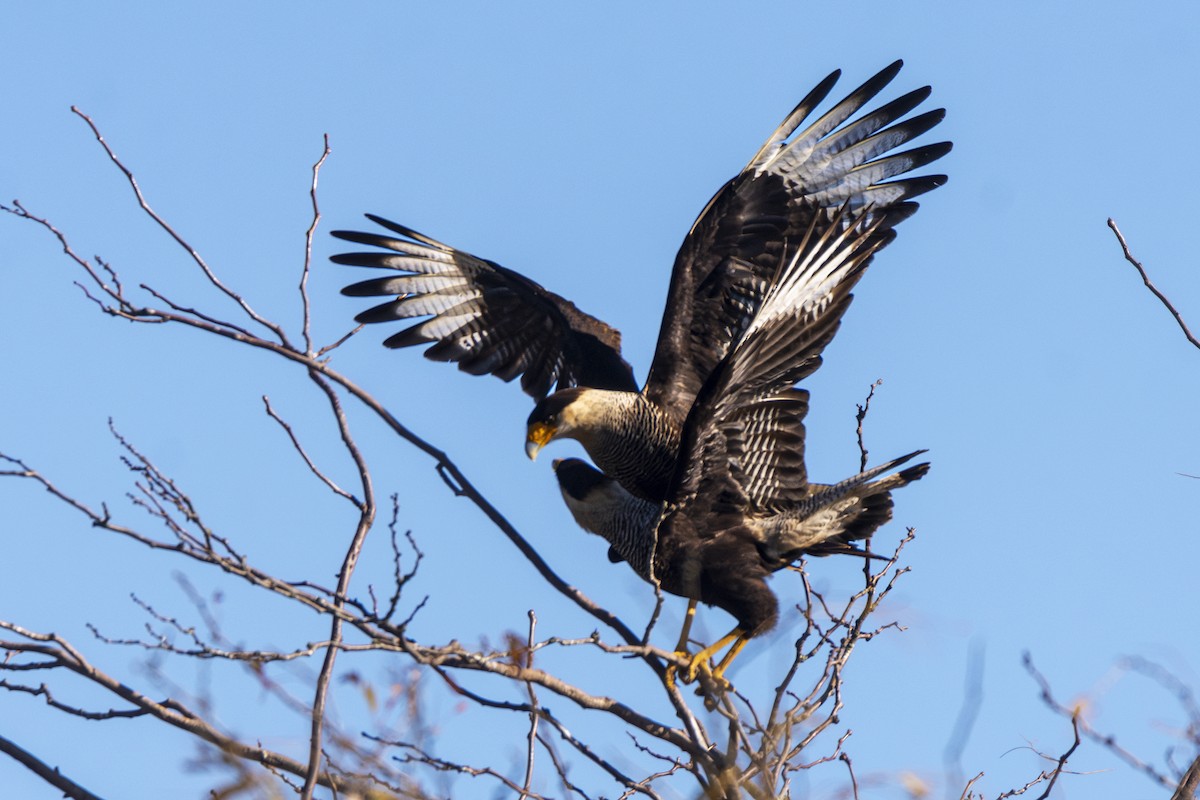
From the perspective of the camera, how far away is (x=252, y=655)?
309 centimetres

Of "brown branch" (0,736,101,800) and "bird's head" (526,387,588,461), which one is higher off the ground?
"bird's head" (526,387,588,461)

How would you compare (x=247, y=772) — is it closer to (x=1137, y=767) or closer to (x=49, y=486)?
(x=49, y=486)

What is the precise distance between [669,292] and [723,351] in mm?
346

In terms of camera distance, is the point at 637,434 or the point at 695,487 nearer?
the point at 695,487

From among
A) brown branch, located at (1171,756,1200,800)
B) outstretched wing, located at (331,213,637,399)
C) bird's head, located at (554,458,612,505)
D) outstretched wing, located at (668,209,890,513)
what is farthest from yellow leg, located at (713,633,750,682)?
brown branch, located at (1171,756,1200,800)

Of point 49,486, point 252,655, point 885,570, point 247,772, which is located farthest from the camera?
point 885,570

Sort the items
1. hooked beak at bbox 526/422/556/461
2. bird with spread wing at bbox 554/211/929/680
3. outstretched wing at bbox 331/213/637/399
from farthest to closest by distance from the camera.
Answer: outstretched wing at bbox 331/213/637/399, hooked beak at bbox 526/422/556/461, bird with spread wing at bbox 554/211/929/680

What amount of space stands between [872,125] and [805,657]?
3.20m

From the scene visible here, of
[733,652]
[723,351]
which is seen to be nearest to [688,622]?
[733,652]

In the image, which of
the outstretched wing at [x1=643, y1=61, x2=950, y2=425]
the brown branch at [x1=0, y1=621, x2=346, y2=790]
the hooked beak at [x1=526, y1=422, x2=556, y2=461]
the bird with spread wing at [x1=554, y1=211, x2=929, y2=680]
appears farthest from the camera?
the outstretched wing at [x1=643, y1=61, x2=950, y2=425]

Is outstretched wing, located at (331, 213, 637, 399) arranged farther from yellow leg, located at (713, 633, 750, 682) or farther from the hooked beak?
yellow leg, located at (713, 633, 750, 682)

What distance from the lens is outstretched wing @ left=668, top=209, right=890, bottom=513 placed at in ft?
15.9

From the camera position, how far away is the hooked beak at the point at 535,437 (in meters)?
5.77

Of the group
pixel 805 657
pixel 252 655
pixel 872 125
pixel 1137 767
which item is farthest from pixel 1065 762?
pixel 872 125
